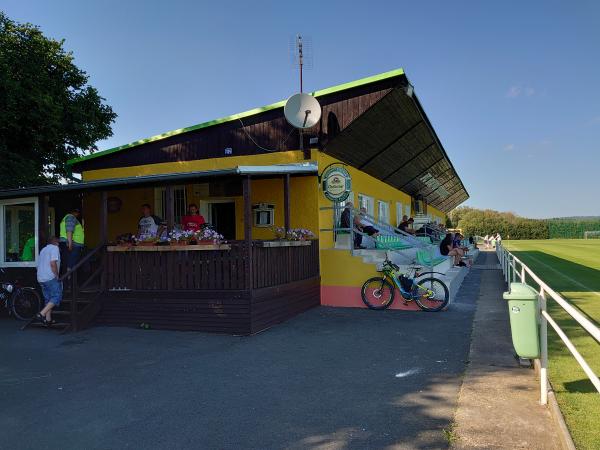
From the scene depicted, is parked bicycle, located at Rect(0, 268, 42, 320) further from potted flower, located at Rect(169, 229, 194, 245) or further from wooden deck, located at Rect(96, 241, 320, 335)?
potted flower, located at Rect(169, 229, 194, 245)

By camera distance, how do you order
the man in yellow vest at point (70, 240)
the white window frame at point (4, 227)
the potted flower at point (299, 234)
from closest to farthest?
the man in yellow vest at point (70, 240), the potted flower at point (299, 234), the white window frame at point (4, 227)

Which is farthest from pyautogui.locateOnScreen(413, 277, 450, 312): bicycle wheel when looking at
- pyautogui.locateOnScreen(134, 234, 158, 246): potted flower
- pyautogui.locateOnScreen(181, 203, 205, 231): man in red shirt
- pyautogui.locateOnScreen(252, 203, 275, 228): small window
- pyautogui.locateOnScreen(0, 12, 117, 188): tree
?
pyautogui.locateOnScreen(0, 12, 117, 188): tree

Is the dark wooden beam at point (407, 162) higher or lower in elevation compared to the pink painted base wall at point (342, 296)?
higher

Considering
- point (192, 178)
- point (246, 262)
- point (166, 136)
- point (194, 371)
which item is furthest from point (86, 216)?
point (194, 371)

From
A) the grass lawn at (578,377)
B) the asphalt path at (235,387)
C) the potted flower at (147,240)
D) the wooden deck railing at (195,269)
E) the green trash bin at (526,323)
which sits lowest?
the asphalt path at (235,387)

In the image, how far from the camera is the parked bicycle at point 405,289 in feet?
30.4

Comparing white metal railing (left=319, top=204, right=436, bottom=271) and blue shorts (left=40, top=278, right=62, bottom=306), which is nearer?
blue shorts (left=40, top=278, right=62, bottom=306)

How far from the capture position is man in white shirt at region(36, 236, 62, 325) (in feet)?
26.8

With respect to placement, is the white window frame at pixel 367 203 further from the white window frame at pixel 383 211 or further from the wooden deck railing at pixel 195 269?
the wooden deck railing at pixel 195 269

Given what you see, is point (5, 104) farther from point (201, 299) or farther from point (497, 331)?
point (497, 331)

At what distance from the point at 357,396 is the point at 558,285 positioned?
11508 millimetres

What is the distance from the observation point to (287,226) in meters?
9.74

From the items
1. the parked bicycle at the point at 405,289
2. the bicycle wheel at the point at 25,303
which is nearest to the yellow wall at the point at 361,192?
the parked bicycle at the point at 405,289

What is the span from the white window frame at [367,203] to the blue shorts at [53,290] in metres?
8.52
